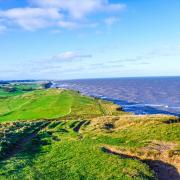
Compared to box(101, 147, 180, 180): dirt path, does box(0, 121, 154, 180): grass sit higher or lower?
higher

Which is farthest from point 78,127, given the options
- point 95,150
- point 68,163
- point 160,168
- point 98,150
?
point 160,168

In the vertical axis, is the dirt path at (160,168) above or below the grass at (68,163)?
below

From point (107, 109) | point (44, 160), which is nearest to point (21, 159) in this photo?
point (44, 160)

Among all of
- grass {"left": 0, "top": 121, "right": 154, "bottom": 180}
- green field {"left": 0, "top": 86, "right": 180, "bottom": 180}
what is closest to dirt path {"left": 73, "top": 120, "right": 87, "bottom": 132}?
green field {"left": 0, "top": 86, "right": 180, "bottom": 180}

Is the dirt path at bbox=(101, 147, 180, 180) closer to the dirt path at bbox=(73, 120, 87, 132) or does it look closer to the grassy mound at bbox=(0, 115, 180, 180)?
the grassy mound at bbox=(0, 115, 180, 180)

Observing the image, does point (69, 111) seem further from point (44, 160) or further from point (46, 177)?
point (46, 177)

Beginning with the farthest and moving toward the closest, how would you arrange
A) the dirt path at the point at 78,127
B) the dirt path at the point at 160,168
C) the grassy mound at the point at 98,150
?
the dirt path at the point at 78,127 < the dirt path at the point at 160,168 < the grassy mound at the point at 98,150

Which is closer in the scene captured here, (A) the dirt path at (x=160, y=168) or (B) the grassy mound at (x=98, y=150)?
(B) the grassy mound at (x=98, y=150)

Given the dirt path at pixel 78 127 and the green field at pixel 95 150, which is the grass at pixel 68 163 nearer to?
the green field at pixel 95 150

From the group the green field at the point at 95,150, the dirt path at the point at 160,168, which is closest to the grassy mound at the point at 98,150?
the green field at the point at 95,150
